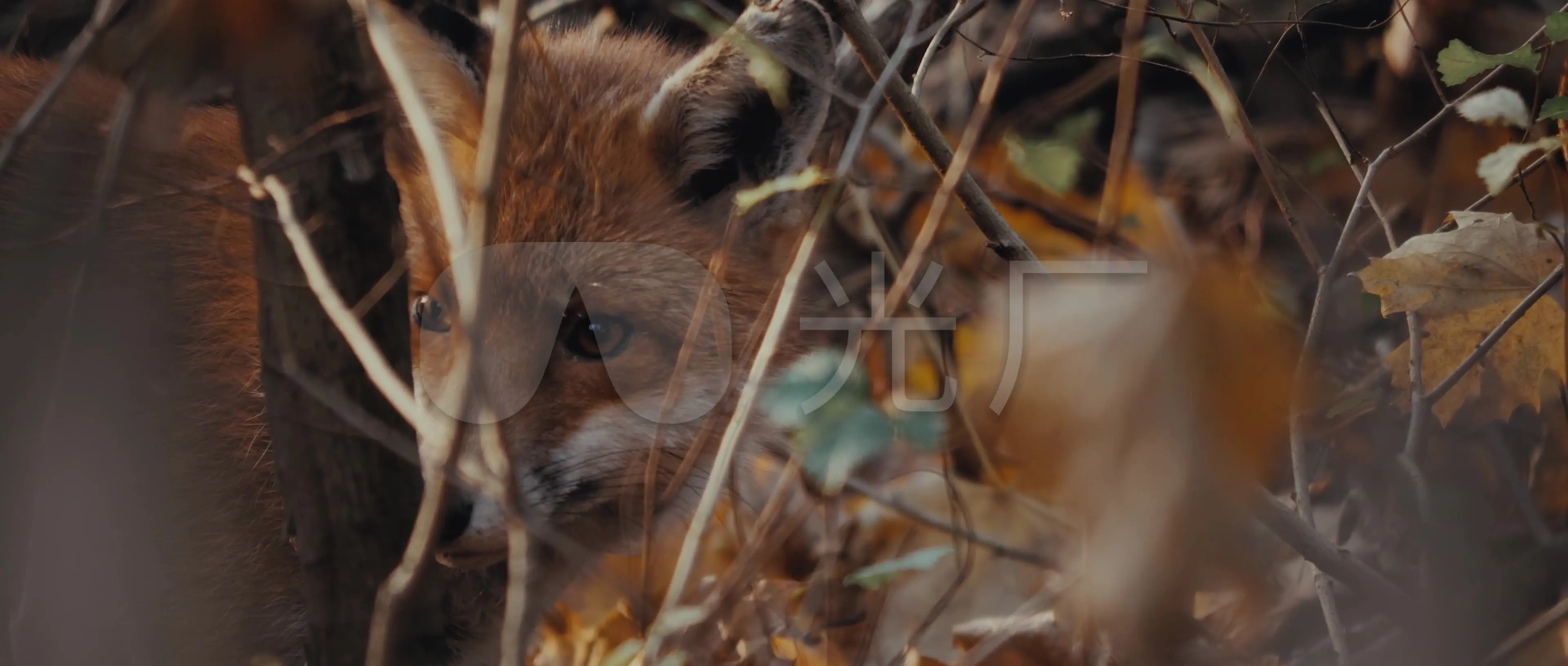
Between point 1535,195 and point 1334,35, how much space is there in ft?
5.40

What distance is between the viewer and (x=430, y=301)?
108 inches

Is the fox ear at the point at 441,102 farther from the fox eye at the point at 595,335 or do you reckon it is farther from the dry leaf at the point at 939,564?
the dry leaf at the point at 939,564

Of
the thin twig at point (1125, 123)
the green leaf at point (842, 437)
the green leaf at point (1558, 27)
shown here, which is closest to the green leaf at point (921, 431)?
the green leaf at point (842, 437)

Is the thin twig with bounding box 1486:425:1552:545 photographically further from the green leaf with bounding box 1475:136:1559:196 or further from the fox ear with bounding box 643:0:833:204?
the fox ear with bounding box 643:0:833:204

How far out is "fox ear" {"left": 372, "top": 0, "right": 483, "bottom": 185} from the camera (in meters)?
2.51

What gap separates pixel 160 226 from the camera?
111 inches

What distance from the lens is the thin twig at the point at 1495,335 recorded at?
2.13 m

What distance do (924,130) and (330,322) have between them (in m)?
1.07

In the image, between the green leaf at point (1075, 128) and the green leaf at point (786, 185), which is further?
the green leaf at point (1075, 128)

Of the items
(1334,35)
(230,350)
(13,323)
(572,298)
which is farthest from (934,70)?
(13,323)

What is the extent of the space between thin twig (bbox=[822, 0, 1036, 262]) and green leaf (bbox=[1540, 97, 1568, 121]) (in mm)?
904

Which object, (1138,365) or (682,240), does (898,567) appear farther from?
(682,240)

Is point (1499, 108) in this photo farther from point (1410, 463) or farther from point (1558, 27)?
point (1410, 463)

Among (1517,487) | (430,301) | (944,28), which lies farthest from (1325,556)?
(430,301)
